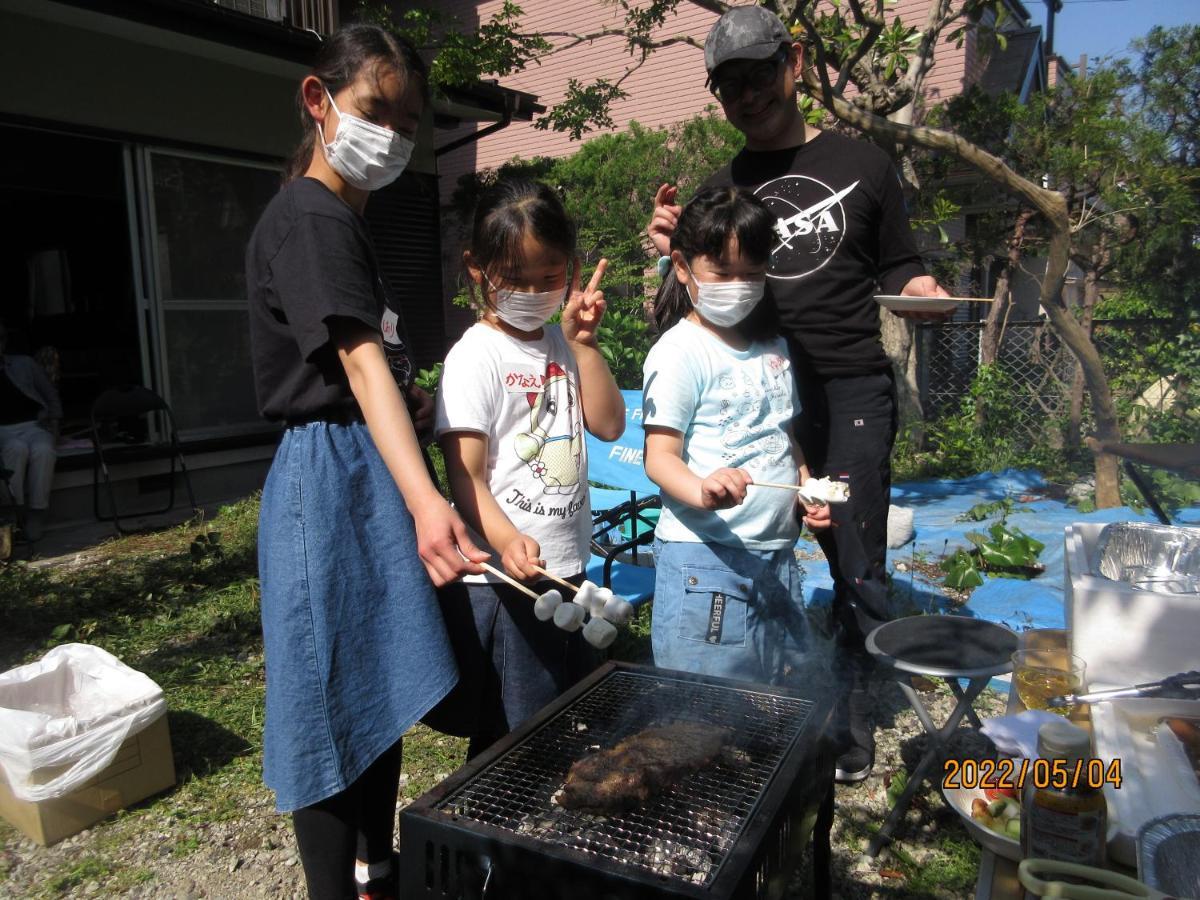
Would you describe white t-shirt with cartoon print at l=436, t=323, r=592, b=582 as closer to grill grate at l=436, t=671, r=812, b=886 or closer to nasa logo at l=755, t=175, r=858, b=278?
grill grate at l=436, t=671, r=812, b=886

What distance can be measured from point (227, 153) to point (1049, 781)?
8.21m

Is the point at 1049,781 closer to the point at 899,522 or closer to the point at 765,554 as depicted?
the point at 765,554

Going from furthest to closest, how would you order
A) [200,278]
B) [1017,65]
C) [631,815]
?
1. [1017,65]
2. [200,278]
3. [631,815]

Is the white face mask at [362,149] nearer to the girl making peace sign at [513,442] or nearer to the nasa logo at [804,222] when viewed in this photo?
the girl making peace sign at [513,442]

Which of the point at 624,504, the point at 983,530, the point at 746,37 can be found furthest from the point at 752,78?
the point at 983,530

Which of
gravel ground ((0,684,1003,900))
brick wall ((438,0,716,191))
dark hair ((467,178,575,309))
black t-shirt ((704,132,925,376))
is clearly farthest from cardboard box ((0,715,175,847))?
brick wall ((438,0,716,191))

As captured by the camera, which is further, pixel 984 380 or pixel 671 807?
pixel 984 380

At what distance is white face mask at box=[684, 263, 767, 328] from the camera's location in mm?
2240

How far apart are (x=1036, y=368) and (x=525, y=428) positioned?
24.1 ft

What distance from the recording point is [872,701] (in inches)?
140

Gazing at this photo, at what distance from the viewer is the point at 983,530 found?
566cm

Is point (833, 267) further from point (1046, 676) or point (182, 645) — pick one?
point (182, 645)

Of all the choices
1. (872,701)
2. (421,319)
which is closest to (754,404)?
(872,701)

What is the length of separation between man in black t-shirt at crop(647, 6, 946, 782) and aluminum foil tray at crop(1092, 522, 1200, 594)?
643 mm
